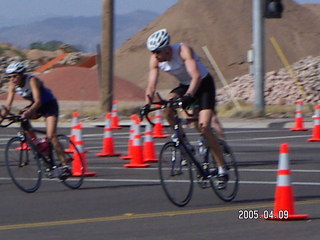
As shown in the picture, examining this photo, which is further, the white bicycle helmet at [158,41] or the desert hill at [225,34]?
the desert hill at [225,34]

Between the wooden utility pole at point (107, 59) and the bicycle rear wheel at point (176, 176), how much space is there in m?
20.1

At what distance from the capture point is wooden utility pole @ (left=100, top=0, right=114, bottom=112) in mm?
31609

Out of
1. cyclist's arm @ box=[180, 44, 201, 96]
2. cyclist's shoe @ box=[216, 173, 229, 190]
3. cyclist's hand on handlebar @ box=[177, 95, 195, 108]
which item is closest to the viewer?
cyclist's hand on handlebar @ box=[177, 95, 195, 108]

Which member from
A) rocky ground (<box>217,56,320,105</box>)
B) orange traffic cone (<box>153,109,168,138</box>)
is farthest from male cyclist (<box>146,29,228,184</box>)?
rocky ground (<box>217,56,320,105</box>)

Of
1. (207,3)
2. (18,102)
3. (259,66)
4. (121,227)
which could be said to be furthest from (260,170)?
(207,3)

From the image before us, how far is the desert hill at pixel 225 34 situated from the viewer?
7056 centimetres

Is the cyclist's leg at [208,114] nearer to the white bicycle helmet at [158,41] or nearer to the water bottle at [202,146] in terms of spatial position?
the water bottle at [202,146]

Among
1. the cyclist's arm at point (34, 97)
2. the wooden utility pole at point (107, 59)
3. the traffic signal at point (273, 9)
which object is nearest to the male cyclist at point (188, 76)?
the cyclist's arm at point (34, 97)

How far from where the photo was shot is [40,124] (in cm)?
2873

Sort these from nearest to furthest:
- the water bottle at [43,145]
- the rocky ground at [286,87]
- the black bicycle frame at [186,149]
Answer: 1. the black bicycle frame at [186,149]
2. the water bottle at [43,145]
3. the rocky ground at [286,87]

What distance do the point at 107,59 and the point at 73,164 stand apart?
17.7 metres

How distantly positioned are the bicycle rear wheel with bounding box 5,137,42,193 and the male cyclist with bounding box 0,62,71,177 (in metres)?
0.34

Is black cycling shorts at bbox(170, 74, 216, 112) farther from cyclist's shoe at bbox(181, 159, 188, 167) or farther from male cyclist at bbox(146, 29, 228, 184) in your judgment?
cyclist's shoe at bbox(181, 159, 188, 167)

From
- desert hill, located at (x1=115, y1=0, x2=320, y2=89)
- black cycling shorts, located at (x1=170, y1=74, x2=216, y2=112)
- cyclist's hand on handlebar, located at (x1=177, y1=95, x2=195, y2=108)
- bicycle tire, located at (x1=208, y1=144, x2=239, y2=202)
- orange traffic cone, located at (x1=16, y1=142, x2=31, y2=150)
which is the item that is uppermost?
desert hill, located at (x1=115, y1=0, x2=320, y2=89)
